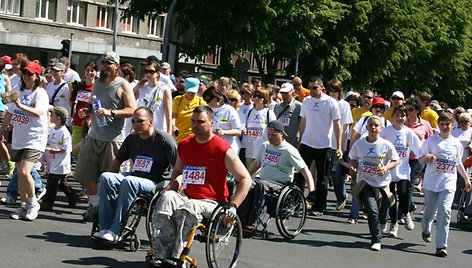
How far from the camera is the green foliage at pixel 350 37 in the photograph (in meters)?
38.3

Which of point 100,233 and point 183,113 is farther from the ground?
point 183,113

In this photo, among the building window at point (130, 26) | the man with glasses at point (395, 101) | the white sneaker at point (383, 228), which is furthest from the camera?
the building window at point (130, 26)

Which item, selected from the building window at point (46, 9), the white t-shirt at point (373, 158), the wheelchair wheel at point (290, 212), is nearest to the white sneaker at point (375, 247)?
the white t-shirt at point (373, 158)

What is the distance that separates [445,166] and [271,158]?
88.3 inches

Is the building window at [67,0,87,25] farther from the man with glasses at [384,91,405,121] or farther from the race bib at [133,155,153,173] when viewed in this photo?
the race bib at [133,155,153,173]

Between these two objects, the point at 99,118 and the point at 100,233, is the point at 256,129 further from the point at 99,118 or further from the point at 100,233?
the point at 100,233

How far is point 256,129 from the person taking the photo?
53.3 feet

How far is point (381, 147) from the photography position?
43.5ft

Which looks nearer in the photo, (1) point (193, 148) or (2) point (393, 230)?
(1) point (193, 148)

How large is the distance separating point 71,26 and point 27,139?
1572 inches

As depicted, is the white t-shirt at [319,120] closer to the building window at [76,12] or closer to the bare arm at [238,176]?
the bare arm at [238,176]

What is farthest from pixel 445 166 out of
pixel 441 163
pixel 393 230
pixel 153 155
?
pixel 153 155

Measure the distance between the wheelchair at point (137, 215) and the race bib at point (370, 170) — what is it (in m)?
3.38

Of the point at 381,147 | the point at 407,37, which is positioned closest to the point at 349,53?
the point at 407,37
